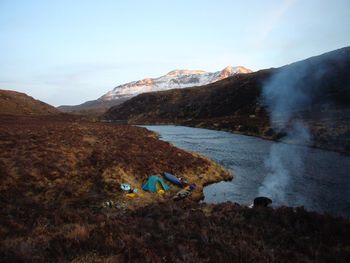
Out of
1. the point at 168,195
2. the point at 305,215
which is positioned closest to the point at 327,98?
the point at 168,195

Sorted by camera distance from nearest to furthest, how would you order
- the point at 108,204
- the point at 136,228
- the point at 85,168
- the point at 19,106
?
the point at 136,228, the point at 108,204, the point at 85,168, the point at 19,106

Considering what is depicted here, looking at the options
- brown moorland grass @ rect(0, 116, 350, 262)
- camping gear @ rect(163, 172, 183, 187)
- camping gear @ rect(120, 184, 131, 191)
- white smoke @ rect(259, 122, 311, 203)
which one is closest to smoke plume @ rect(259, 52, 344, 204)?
white smoke @ rect(259, 122, 311, 203)

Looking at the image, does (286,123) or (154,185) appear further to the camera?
(286,123)

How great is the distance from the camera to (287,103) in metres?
95.2

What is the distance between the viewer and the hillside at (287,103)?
6021 cm

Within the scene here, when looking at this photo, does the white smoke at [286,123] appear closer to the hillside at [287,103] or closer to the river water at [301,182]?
the hillside at [287,103]

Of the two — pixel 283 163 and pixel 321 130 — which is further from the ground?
pixel 321 130

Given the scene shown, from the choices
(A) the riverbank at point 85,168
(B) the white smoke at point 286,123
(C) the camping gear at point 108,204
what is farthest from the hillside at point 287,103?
(C) the camping gear at point 108,204

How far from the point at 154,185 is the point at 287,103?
78.9 metres

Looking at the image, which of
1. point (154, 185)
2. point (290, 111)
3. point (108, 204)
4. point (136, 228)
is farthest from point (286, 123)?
point (136, 228)

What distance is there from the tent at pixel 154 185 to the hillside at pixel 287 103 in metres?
33.0

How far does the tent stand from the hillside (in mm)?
32996

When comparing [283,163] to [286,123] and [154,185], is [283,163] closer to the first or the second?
[154,185]

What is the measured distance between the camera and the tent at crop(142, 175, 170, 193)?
26.8 m
